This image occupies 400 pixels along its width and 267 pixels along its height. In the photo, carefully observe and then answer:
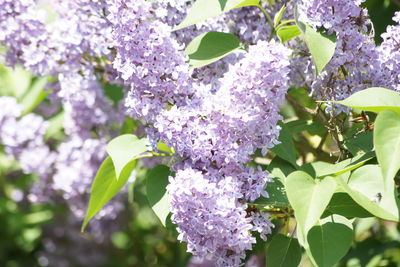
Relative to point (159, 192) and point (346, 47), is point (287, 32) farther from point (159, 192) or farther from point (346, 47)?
point (159, 192)

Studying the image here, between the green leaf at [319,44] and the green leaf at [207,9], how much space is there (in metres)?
0.15

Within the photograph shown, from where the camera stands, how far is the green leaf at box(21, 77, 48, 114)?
250cm

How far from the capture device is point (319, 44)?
50.3 inches

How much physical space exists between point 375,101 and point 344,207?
0.21 meters

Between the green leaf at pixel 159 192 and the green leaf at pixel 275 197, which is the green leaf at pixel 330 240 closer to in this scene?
the green leaf at pixel 275 197

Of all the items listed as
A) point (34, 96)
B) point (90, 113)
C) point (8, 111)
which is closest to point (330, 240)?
point (90, 113)

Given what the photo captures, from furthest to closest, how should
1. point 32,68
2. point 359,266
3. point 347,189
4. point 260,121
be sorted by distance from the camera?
point 359,266, point 32,68, point 260,121, point 347,189

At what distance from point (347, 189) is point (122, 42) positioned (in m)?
0.51

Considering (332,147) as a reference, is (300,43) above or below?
above

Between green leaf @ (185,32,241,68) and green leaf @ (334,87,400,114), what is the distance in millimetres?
317

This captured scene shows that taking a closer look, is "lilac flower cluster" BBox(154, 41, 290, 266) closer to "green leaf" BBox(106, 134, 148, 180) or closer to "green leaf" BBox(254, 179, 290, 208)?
"green leaf" BBox(254, 179, 290, 208)

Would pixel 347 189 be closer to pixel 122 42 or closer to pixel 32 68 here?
pixel 122 42

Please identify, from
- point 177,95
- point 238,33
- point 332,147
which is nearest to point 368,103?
point 177,95

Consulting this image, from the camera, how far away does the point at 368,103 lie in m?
1.17
